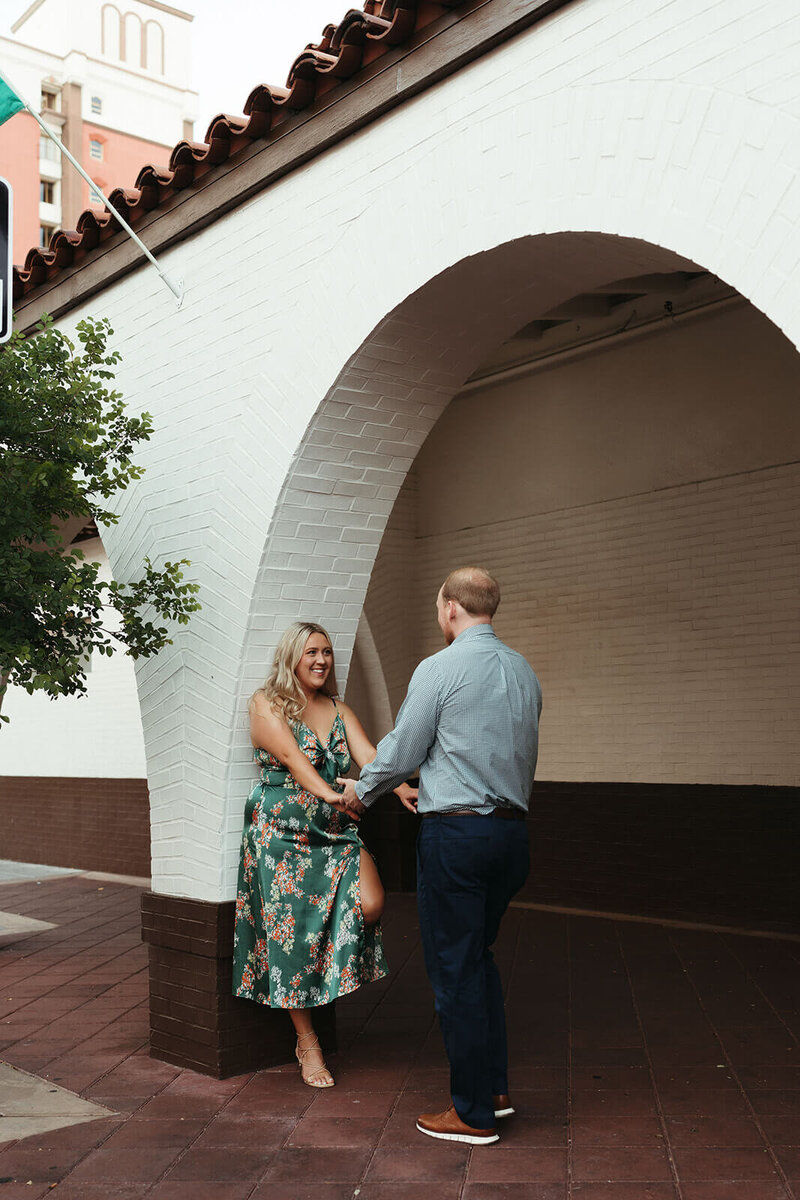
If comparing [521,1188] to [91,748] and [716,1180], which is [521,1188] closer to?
[716,1180]

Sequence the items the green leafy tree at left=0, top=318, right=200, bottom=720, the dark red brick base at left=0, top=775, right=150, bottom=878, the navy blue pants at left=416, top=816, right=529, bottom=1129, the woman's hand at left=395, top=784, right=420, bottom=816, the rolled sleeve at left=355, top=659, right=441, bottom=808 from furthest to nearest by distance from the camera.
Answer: the dark red brick base at left=0, top=775, right=150, bottom=878 → the green leafy tree at left=0, top=318, right=200, bottom=720 → the woman's hand at left=395, top=784, right=420, bottom=816 → the rolled sleeve at left=355, top=659, right=441, bottom=808 → the navy blue pants at left=416, top=816, right=529, bottom=1129

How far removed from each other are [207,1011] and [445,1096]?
41.2 inches

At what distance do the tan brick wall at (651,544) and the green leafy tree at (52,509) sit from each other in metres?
4.21

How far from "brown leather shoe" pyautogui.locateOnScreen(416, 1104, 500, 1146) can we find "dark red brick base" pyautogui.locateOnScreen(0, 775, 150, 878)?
7.69 meters

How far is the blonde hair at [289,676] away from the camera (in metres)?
4.67

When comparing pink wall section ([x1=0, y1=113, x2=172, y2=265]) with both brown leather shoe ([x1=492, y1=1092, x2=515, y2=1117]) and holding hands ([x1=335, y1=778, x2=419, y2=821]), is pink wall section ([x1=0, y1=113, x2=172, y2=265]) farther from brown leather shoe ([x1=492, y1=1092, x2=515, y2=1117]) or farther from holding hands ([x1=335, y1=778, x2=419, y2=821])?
brown leather shoe ([x1=492, y1=1092, x2=515, y2=1117])

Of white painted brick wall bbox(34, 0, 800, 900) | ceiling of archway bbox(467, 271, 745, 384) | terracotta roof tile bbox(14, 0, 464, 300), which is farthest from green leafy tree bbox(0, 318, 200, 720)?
ceiling of archway bbox(467, 271, 745, 384)

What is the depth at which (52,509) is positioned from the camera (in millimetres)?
4836

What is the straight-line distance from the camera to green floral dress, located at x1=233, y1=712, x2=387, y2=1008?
14.9ft

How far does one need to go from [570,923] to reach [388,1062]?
353 cm

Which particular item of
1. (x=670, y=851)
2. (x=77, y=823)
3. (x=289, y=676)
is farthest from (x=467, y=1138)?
(x=77, y=823)

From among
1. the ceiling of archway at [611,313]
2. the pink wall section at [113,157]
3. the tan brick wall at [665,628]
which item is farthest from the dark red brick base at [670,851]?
the pink wall section at [113,157]

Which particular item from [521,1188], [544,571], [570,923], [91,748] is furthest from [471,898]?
[91,748]

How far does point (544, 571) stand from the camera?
9180 mm
